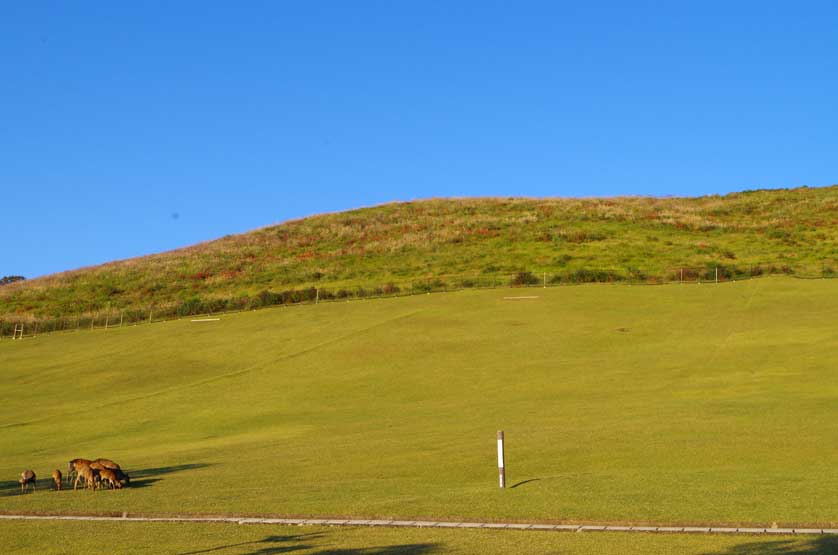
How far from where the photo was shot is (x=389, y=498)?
15945 mm

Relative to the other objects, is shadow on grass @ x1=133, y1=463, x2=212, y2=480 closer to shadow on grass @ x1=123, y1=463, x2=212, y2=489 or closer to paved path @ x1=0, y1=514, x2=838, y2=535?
shadow on grass @ x1=123, y1=463, x2=212, y2=489

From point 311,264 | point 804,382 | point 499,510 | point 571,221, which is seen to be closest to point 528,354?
point 804,382

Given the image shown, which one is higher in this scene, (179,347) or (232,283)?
(232,283)

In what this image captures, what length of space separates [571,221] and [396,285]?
32.4 meters

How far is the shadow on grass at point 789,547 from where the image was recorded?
1097cm

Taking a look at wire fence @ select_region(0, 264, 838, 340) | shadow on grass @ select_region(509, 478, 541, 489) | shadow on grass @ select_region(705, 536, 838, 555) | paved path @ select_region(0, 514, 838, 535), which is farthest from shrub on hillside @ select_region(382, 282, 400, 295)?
shadow on grass @ select_region(705, 536, 838, 555)

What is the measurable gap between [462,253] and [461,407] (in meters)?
48.6

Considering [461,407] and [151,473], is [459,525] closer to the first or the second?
[151,473]

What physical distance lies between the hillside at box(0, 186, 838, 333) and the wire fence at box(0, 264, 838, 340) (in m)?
0.14

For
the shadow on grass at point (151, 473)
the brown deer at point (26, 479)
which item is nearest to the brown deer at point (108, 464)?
the shadow on grass at point (151, 473)

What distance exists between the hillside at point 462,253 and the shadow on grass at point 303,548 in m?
46.8

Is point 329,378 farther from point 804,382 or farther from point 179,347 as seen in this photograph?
point 804,382

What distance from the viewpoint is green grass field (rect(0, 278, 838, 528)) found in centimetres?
1588

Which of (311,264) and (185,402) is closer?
(185,402)
